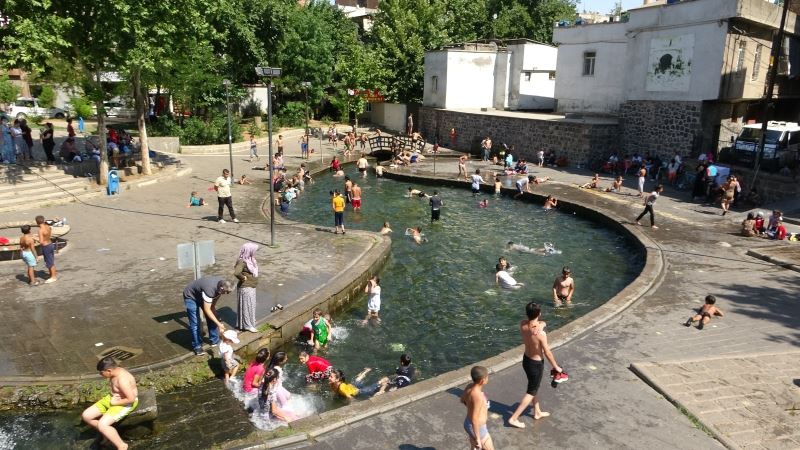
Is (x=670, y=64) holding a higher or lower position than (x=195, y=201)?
higher

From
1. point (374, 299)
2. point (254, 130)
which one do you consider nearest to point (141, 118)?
point (254, 130)

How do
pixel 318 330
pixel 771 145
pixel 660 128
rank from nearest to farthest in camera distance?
Answer: pixel 318 330
pixel 771 145
pixel 660 128

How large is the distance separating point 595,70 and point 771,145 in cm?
1283

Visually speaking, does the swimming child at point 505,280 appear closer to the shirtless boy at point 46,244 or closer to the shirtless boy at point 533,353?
the shirtless boy at point 533,353

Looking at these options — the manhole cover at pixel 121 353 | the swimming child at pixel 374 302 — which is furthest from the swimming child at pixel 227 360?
the swimming child at pixel 374 302

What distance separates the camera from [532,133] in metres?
33.4

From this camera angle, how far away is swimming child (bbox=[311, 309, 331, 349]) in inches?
438

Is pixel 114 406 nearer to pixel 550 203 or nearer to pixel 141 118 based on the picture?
pixel 550 203

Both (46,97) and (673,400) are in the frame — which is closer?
(673,400)

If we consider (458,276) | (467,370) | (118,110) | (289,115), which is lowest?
(458,276)

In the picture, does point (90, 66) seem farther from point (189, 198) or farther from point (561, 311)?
point (561, 311)

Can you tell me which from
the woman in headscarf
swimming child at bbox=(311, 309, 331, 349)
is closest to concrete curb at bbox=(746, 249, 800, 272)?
swimming child at bbox=(311, 309, 331, 349)

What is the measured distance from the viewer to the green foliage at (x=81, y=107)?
40656 millimetres

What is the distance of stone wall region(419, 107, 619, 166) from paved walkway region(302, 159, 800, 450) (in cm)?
1512
